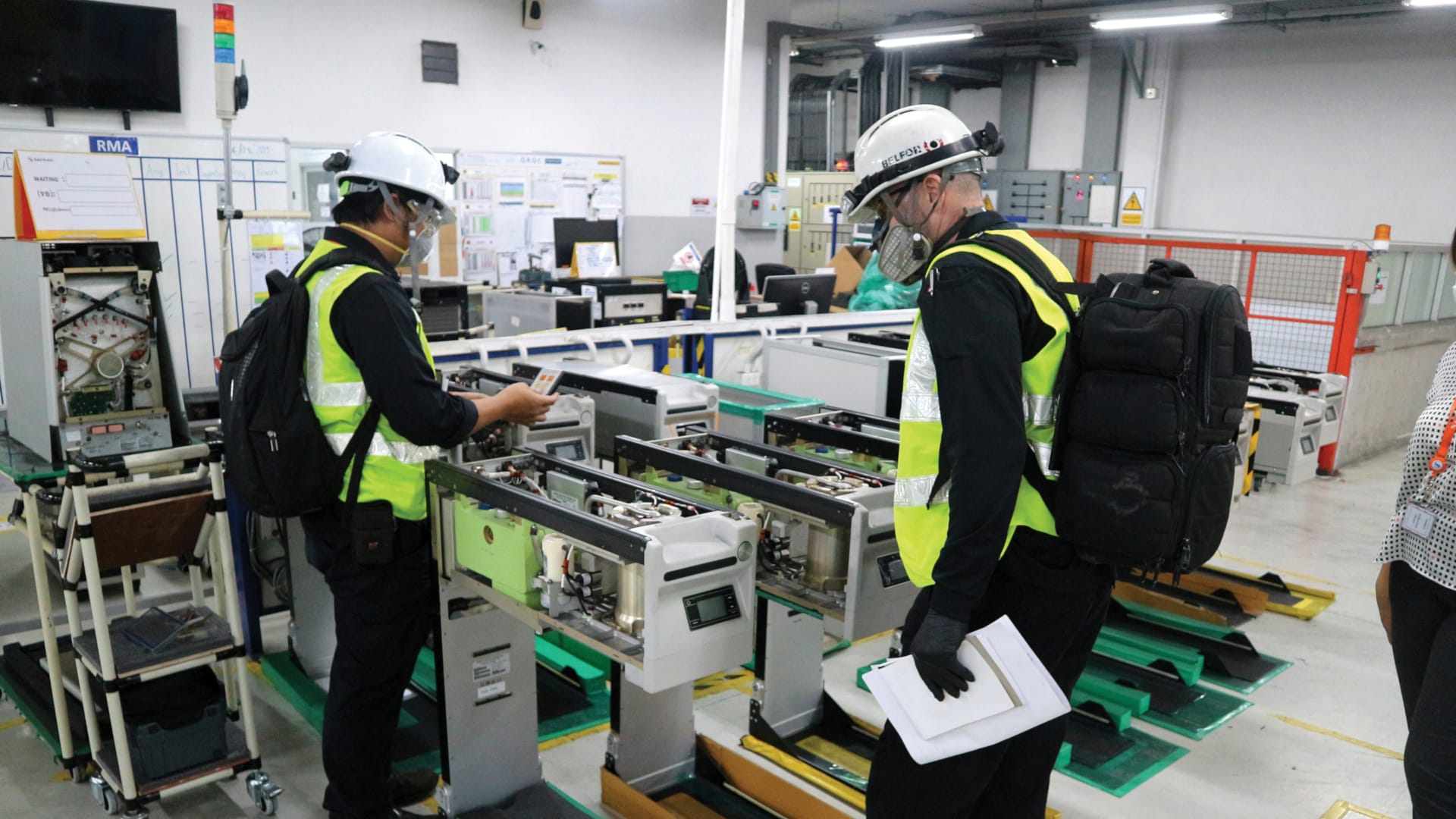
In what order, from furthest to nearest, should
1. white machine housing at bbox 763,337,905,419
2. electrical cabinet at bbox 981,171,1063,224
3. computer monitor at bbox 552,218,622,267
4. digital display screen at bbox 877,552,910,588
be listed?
electrical cabinet at bbox 981,171,1063,224, computer monitor at bbox 552,218,622,267, white machine housing at bbox 763,337,905,419, digital display screen at bbox 877,552,910,588

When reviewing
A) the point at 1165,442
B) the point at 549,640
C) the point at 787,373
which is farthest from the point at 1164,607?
the point at 1165,442

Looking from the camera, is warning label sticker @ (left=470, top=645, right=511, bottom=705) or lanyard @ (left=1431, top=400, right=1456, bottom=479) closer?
lanyard @ (left=1431, top=400, right=1456, bottom=479)

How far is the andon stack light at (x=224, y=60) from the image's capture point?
12.8ft

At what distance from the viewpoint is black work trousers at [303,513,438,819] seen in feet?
8.58

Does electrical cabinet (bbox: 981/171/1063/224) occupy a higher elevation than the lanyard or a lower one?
higher

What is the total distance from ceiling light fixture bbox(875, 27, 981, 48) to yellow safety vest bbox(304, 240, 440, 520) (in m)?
9.94

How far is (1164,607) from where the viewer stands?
4.82 metres

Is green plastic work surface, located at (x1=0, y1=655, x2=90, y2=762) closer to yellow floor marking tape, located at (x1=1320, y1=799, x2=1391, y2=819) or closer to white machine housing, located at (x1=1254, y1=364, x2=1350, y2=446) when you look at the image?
yellow floor marking tape, located at (x1=1320, y1=799, x2=1391, y2=819)

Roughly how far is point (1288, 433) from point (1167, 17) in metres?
6.77

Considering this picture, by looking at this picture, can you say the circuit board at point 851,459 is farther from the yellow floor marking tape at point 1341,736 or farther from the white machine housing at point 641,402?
the yellow floor marking tape at point 1341,736

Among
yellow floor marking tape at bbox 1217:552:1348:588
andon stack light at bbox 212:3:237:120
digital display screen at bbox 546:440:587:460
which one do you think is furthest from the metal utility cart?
yellow floor marking tape at bbox 1217:552:1348:588

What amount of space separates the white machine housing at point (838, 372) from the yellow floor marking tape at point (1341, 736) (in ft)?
6.12

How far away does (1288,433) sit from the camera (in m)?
5.02

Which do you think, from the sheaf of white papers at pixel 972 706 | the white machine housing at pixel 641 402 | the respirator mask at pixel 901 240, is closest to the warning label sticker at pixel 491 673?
the white machine housing at pixel 641 402
